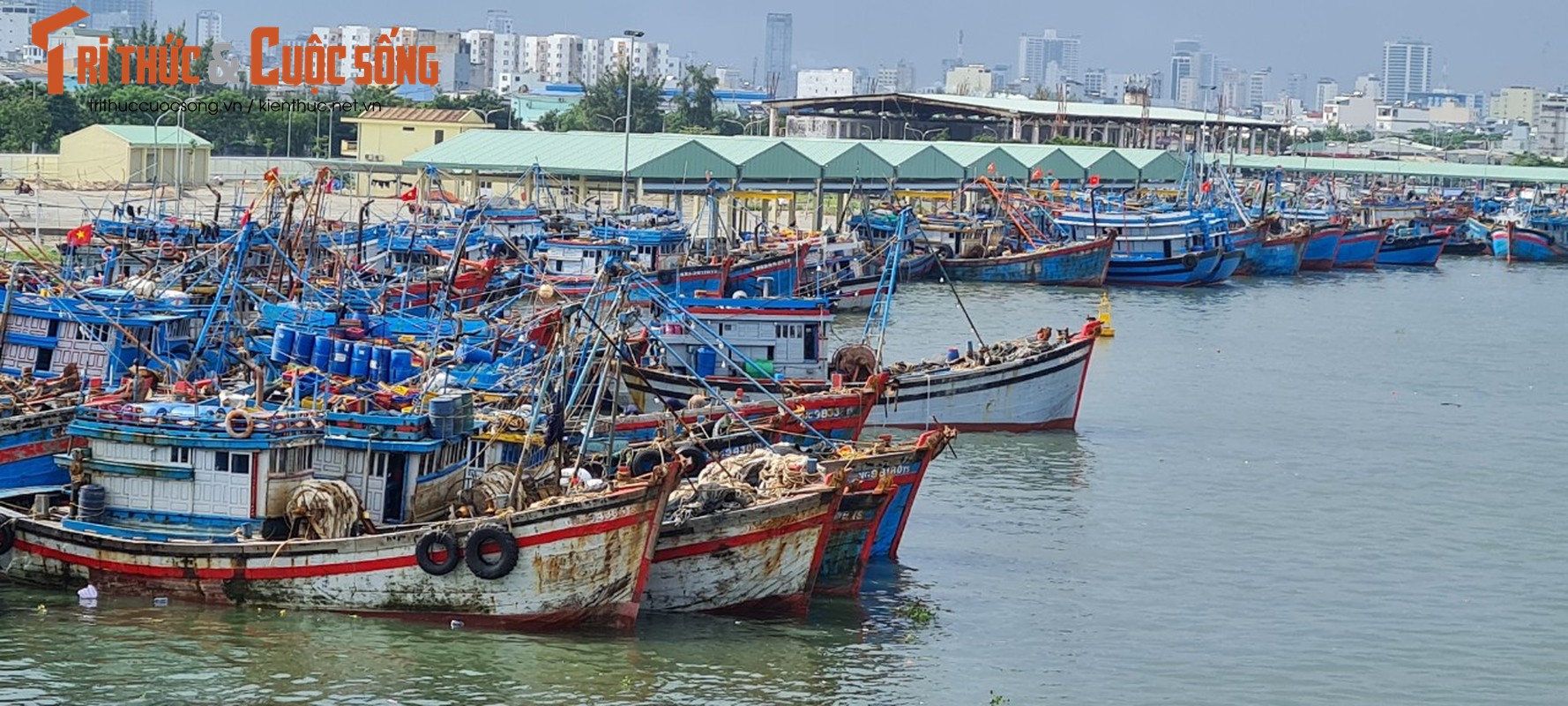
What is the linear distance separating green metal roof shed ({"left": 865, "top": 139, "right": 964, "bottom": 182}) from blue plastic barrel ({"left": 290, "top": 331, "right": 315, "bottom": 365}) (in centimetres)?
6090

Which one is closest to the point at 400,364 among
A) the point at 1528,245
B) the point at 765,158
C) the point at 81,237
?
the point at 81,237

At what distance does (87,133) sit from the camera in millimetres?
86562

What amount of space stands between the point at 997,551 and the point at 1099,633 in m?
4.21

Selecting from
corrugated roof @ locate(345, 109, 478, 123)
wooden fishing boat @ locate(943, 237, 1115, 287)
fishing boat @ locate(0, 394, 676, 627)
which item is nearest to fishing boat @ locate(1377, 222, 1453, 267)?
wooden fishing boat @ locate(943, 237, 1115, 287)

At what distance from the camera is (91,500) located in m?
24.6

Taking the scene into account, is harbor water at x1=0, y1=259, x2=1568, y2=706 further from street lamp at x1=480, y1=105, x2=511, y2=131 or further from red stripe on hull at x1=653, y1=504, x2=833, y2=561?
street lamp at x1=480, y1=105, x2=511, y2=131

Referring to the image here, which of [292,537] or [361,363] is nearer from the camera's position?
[292,537]

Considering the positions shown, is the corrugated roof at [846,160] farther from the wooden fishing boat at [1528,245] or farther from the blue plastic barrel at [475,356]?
the blue plastic barrel at [475,356]

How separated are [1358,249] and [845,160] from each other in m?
23.9

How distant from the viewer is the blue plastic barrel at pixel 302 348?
103 feet

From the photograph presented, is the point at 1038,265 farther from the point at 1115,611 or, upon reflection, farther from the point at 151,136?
the point at 1115,611

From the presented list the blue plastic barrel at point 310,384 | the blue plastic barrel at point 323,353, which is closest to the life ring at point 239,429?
the blue plastic barrel at point 310,384

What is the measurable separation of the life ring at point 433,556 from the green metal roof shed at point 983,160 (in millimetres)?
71599

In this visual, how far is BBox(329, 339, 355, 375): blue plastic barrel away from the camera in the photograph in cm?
3034
